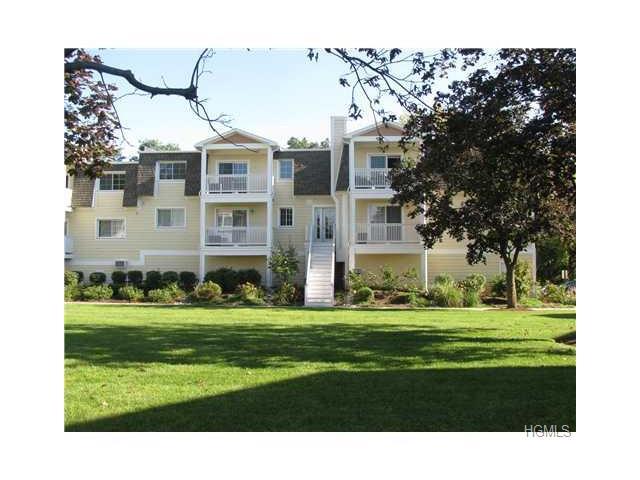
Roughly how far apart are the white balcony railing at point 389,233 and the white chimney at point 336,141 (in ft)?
9.54

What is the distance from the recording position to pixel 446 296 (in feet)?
69.6

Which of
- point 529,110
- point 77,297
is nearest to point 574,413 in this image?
point 529,110

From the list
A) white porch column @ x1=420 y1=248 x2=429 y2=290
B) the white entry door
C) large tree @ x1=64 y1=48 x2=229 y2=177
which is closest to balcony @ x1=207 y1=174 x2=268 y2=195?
the white entry door

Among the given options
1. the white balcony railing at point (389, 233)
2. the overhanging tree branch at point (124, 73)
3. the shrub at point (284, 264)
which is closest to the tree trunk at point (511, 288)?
the white balcony railing at point (389, 233)

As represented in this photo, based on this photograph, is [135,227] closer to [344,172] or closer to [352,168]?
[344,172]

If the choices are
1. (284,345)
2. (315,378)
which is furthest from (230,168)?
(315,378)

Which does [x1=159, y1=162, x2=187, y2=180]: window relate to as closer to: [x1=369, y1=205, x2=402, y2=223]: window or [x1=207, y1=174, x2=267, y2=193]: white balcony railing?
[x1=207, y1=174, x2=267, y2=193]: white balcony railing

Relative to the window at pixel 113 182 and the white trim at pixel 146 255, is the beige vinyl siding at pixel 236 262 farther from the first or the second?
the window at pixel 113 182

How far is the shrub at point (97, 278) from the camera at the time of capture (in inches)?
1011

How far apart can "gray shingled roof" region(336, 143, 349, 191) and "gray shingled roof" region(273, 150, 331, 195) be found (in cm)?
123

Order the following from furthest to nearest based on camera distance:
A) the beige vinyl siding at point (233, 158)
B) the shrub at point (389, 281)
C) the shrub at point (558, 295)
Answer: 1. the beige vinyl siding at point (233, 158)
2. the shrub at point (389, 281)
3. the shrub at point (558, 295)

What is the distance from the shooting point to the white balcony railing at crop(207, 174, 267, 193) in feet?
85.9

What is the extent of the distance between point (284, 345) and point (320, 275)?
1313 cm
